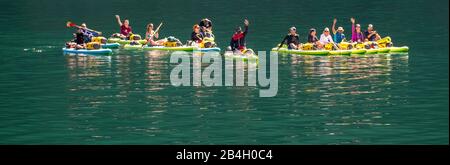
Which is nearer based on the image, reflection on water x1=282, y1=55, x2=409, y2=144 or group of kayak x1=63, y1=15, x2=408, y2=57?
reflection on water x1=282, y1=55, x2=409, y2=144

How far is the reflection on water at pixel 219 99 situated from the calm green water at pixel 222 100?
48 mm

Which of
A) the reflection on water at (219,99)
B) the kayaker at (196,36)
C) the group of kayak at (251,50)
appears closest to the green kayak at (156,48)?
the group of kayak at (251,50)

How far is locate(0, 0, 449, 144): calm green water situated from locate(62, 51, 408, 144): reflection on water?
5 cm

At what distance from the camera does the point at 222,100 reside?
4981cm

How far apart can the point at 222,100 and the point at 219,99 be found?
0.38 metres

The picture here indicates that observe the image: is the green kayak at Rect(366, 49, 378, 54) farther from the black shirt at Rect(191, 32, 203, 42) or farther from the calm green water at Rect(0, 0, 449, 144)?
the black shirt at Rect(191, 32, 203, 42)

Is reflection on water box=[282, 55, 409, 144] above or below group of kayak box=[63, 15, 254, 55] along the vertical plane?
below

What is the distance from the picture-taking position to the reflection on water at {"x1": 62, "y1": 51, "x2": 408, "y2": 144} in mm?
42500

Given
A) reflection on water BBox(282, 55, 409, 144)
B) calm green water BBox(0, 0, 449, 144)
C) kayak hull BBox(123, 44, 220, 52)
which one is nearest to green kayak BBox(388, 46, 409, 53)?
calm green water BBox(0, 0, 449, 144)

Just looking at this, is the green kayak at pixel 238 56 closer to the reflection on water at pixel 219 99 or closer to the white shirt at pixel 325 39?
the reflection on water at pixel 219 99

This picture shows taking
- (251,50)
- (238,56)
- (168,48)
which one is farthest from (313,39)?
(168,48)

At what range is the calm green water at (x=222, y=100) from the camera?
41344 mm

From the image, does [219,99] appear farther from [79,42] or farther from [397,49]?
[79,42]

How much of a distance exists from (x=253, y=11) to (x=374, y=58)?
58233 mm
